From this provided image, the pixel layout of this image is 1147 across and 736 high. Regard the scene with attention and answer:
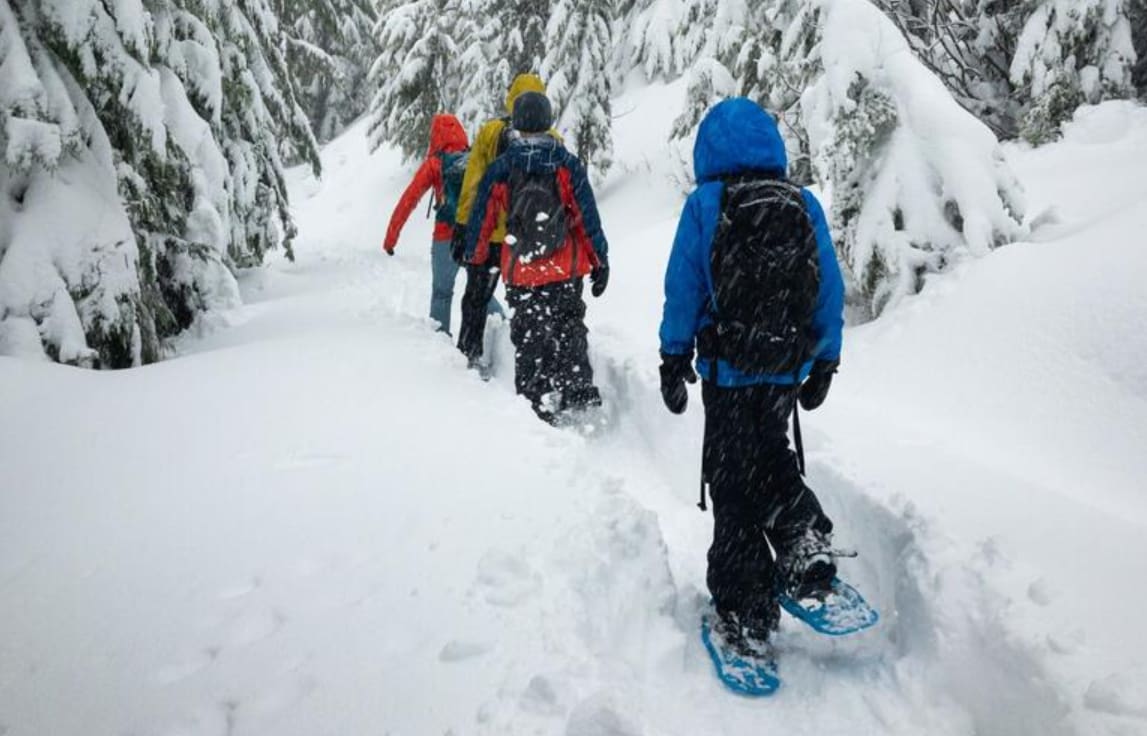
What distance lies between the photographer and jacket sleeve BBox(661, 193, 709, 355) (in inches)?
109

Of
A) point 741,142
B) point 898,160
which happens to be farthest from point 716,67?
point 741,142

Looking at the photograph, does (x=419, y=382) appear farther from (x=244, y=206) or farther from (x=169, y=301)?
(x=244, y=206)

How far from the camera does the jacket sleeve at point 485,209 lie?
4953 millimetres

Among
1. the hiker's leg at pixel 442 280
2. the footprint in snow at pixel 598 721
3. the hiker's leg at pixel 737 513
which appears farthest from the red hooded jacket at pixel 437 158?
the footprint in snow at pixel 598 721

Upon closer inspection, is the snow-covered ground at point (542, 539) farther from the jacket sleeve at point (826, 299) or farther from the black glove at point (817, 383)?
the jacket sleeve at point (826, 299)

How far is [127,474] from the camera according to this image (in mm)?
3164

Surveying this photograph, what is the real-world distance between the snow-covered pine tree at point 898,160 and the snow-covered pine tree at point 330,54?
27.3 feet

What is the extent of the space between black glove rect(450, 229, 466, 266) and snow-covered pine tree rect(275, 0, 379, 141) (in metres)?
6.99

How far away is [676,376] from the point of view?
2881 mm

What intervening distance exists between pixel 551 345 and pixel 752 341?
115 inches

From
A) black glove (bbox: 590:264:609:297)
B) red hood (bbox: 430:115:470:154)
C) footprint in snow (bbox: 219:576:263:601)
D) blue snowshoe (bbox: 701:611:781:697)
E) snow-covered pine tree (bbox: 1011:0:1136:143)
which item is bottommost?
blue snowshoe (bbox: 701:611:781:697)

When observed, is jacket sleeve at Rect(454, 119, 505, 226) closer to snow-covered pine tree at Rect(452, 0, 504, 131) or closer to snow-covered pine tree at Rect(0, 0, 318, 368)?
snow-covered pine tree at Rect(0, 0, 318, 368)

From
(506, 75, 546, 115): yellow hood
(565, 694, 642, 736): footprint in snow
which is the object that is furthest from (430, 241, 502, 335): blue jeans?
(565, 694, 642, 736): footprint in snow

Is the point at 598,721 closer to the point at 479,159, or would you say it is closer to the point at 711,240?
the point at 711,240
